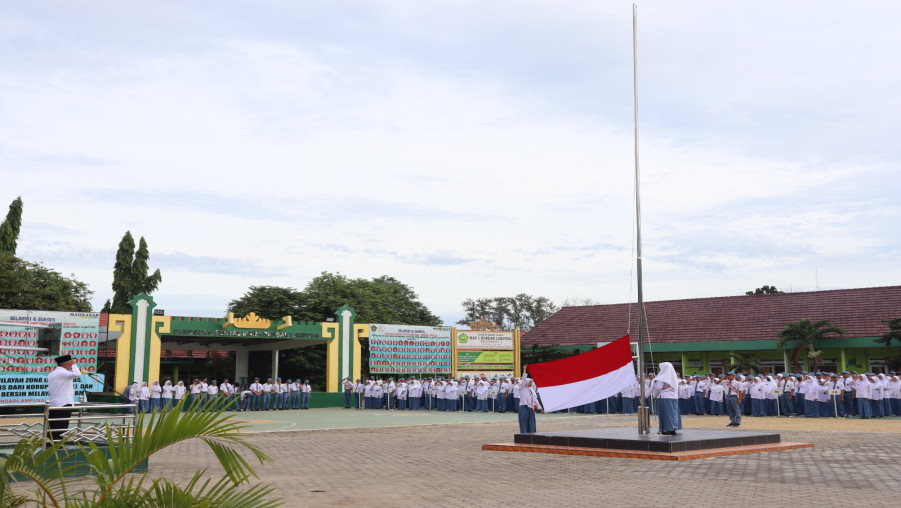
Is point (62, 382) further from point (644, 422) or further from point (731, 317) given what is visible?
point (731, 317)

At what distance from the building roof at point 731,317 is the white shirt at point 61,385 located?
2317 cm

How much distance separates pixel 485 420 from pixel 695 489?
16354 mm

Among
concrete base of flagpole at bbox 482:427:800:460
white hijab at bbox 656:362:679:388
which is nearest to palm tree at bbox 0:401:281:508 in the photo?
concrete base of flagpole at bbox 482:427:800:460

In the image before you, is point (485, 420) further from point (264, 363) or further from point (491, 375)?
point (264, 363)

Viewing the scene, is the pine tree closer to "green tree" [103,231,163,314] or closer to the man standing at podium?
"green tree" [103,231,163,314]

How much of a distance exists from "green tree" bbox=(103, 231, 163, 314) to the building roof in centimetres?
2455

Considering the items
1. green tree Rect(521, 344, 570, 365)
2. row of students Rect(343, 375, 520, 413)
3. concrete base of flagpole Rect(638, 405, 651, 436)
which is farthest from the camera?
green tree Rect(521, 344, 570, 365)

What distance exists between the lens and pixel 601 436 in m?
14.5

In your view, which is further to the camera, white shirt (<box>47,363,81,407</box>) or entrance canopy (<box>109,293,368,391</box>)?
entrance canopy (<box>109,293,368,391</box>)

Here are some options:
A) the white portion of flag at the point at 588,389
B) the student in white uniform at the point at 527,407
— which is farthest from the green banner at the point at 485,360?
the white portion of flag at the point at 588,389

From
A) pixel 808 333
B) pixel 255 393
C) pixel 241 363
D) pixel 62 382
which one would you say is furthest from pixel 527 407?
pixel 241 363

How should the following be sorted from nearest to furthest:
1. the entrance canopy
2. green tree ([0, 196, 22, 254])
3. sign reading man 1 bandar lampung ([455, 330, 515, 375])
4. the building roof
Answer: the entrance canopy → the building roof → sign reading man 1 bandar lampung ([455, 330, 515, 375]) → green tree ([0, 196, 22, 254])

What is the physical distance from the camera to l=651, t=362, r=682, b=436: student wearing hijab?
1432 cm

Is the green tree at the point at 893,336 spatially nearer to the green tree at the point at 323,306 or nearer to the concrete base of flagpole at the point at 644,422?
the concrete base of flagpole at the point at 644,422
